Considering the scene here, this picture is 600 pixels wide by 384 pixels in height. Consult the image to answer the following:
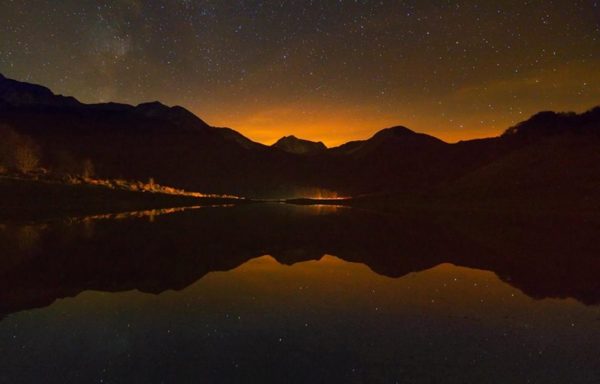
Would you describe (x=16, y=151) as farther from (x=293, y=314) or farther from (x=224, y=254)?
(x=293, y=314)

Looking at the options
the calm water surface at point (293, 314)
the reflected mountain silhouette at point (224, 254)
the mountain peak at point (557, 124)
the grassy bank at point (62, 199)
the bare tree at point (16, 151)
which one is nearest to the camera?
the calm water surface at point (293, 314)

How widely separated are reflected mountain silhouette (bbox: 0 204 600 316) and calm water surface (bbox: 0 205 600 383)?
12cm

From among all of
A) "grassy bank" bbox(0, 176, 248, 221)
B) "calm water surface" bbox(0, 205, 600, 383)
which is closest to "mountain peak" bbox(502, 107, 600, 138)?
"grassy bank" bbox(0, 176, 248, 221)

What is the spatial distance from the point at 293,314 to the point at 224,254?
413 inches

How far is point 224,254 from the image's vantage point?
73.0ft

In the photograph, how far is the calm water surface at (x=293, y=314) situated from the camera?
8602 millimetres

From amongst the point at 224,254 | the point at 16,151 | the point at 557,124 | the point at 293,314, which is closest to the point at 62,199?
the point at 16,151

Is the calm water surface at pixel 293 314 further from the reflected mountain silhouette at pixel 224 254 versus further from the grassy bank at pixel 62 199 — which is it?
the grassy bank at pixel 62 199

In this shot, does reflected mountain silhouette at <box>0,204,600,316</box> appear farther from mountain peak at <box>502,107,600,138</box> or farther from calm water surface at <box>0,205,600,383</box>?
mountain peak at <box>502,107,600,138</box>

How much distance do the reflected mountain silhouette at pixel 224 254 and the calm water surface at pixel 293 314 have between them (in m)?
0.12

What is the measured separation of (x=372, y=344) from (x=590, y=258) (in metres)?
16.9

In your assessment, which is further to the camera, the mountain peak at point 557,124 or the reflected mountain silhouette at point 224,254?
the mountain peak at point 557,124

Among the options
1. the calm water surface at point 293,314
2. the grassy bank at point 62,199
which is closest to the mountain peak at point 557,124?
the grassy bank at point 62,199

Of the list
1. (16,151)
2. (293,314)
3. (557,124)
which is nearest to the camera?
(293,314)
